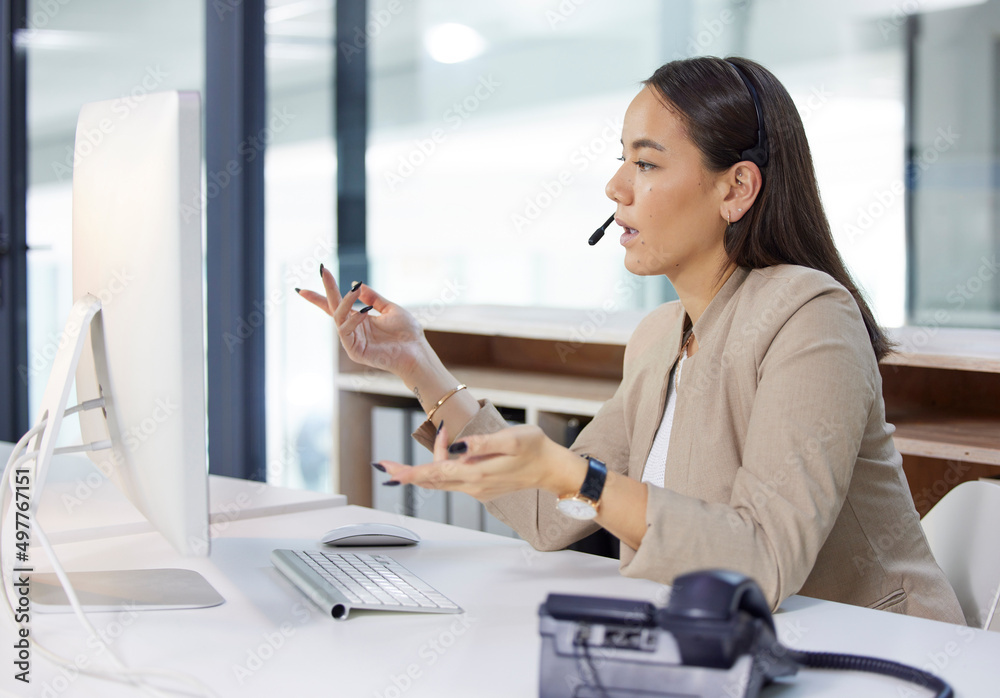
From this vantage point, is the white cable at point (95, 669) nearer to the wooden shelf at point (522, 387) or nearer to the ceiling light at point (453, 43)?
the wooden shelf at point (522, 387)

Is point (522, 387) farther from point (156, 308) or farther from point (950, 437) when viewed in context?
point (156, 308)

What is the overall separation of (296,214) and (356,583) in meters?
2.53

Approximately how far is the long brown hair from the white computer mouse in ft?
1.86

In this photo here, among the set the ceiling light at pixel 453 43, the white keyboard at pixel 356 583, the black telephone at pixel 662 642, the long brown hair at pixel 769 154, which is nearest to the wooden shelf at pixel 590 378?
the long brown hair at pixel 769 154

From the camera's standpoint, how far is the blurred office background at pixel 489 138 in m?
2.87

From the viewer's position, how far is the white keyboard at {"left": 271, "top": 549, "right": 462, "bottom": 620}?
→ 0.97 m

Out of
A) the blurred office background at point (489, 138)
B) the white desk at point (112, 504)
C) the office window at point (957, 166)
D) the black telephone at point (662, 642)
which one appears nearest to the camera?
the black telephone at point (662, 642)

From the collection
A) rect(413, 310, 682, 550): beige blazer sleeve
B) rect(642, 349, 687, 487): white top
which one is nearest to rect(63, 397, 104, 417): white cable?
rect(413, 310, 682, 550): beige blazer sleeve

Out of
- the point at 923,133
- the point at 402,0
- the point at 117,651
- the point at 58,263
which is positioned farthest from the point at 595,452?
the point at 58,263

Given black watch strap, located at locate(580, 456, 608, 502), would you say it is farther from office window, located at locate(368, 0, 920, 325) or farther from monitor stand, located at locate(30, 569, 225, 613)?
office window, located at locate(368, 0, 920, 325)

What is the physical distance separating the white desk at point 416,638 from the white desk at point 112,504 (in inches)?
4.5

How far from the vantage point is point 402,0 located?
352 cm

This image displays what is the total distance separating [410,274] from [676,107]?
240 centimetres

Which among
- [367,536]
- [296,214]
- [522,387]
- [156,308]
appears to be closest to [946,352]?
[522,387]
